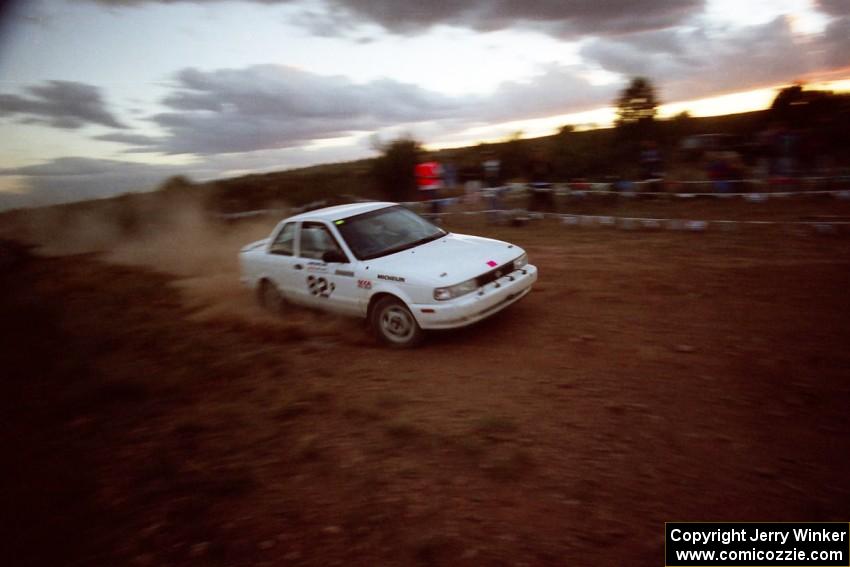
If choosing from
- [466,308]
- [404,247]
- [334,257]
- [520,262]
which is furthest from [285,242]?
[520,262]

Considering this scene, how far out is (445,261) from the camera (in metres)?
5.51

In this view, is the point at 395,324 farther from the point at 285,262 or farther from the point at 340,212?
the point at 285,262

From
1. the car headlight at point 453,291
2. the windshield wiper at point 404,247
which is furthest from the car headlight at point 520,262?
the windshield wiper at point 404,247

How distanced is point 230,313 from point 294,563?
5482mm

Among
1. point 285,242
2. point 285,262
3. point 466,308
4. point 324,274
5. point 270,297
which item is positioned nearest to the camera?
point 466,308

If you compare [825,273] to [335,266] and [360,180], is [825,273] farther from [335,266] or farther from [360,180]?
[360,180]

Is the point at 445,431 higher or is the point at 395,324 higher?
the point at 395,324

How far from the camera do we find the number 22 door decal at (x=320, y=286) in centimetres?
613

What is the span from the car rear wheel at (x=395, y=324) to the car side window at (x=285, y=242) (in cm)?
168

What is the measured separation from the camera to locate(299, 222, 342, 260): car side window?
6.15 m

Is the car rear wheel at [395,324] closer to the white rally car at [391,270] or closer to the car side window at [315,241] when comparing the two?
the white rally car at [391,270]

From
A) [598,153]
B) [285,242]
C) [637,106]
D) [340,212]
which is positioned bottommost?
[285,242]

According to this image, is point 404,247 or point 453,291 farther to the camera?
point 404,247

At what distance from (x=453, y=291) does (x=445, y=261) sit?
0.45 m
